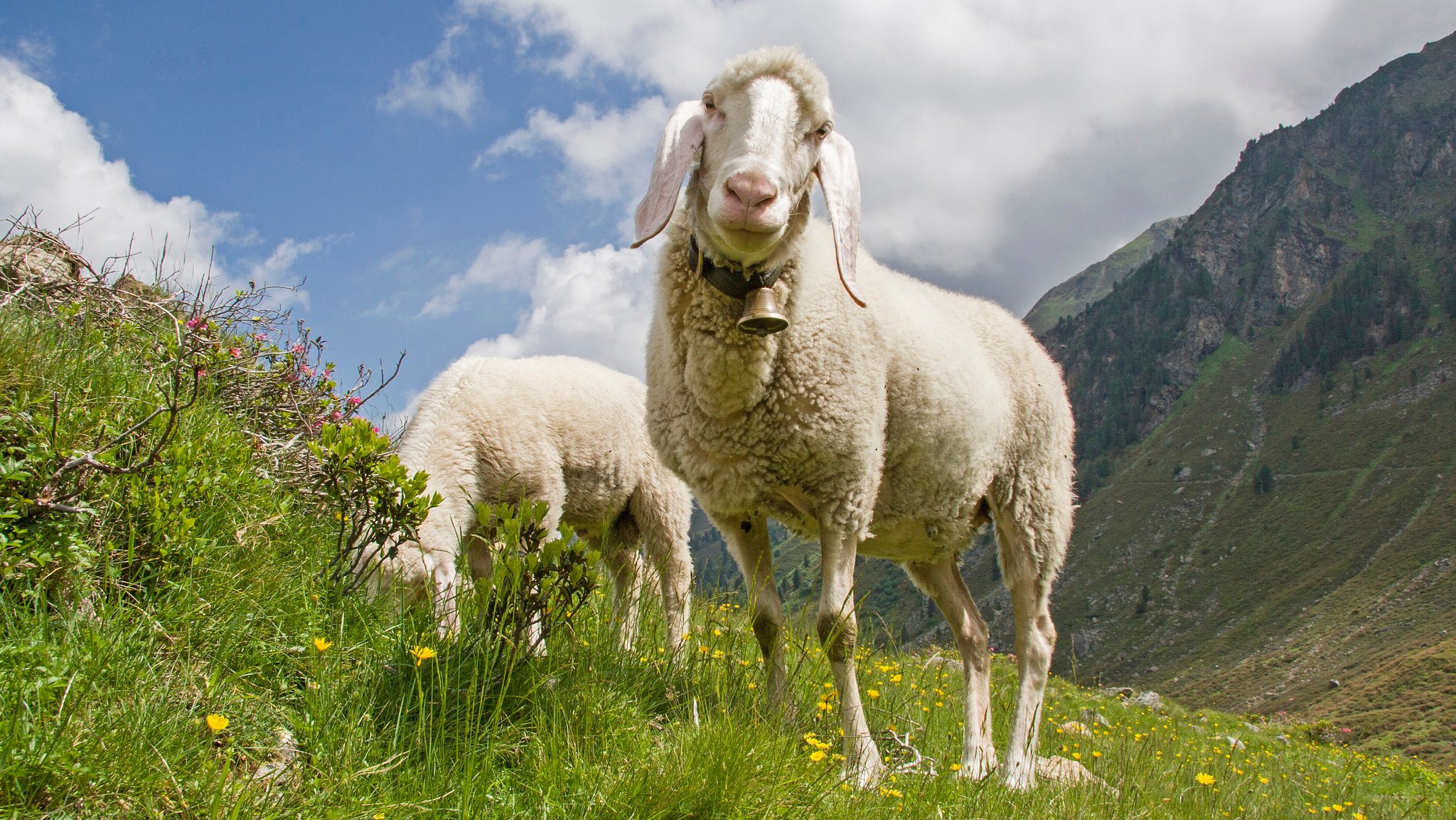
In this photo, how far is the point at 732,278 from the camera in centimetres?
394

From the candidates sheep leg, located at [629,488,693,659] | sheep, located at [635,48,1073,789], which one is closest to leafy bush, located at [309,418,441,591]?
sheep, located at [635,48,1073,789]

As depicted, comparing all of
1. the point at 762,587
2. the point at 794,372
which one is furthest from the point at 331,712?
the point at 794,372

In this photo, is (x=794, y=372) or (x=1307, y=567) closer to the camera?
(x=794, y=372)

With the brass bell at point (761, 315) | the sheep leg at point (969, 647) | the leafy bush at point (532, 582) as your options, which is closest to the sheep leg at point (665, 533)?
the sheep leg at point (969, 647)

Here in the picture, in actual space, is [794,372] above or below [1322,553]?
below

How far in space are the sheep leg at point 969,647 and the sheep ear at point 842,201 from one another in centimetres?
252

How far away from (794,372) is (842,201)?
2.72 ft

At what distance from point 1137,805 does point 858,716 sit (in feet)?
4.23

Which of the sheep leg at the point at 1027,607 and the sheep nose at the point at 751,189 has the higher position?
the sheep nose at the point at 751,189

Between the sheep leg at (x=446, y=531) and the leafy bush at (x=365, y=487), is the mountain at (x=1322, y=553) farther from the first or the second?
the leafy bush at (x=365, y=487)

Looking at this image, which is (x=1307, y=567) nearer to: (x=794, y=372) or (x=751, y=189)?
(x=794, y=372)

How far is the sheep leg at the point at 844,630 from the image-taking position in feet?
12.4

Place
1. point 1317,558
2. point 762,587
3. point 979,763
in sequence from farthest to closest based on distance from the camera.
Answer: point 1317,558
point 979,763
point 762,587

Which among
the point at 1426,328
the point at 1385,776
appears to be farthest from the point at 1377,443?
the point at 1385,776
